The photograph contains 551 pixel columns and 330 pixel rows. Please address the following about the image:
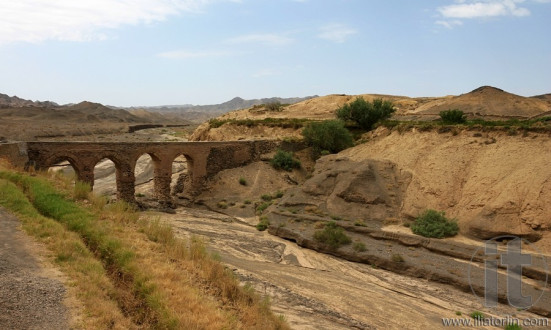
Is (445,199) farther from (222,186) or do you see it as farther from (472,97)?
(472,97)

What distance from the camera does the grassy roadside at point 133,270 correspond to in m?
7.40

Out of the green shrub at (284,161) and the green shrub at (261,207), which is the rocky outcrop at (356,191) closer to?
the green shrub at (261,207)

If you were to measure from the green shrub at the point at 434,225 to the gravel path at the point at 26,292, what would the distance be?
18.2m

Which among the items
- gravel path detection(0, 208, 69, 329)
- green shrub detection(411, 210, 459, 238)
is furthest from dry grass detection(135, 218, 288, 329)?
green shrub detection(411, 210, 459, 238)

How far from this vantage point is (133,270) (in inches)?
345

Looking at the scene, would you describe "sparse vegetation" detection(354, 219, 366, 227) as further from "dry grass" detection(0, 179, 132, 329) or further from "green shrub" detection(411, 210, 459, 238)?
"dry grass" detection(0, 179, 132, 329)

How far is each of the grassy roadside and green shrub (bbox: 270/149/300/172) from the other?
2218 cm

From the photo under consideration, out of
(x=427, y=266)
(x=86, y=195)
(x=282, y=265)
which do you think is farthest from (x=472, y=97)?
(x=86, y=195)

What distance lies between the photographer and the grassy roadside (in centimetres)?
740

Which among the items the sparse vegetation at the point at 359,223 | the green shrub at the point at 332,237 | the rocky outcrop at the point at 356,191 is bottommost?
the green shrub at the point at 332,237

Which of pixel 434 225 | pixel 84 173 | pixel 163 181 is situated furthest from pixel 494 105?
pixel 84 173

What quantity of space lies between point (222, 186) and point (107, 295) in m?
25.0

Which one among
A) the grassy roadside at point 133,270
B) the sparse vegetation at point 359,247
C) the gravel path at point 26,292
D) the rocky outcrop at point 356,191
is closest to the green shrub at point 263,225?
the rocky outcrop at point 356,191

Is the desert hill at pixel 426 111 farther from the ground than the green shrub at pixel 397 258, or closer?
farther from the ground
